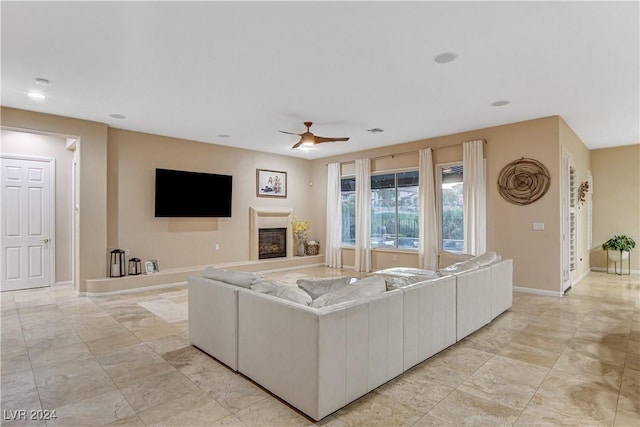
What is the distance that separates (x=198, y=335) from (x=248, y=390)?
40.9 inches

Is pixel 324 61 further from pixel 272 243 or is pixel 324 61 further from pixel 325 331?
pixel 272 243

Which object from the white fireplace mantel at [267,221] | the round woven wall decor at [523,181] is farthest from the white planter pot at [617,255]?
the white fireplace mantel at [267,221]

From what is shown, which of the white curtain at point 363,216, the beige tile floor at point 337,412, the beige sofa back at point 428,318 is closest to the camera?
the beige tile floor at point 337,412

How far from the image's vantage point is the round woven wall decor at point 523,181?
5.55 m

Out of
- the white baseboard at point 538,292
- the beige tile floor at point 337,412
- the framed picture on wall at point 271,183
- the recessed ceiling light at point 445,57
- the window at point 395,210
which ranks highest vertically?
the recessed ceiling light at point 445,57

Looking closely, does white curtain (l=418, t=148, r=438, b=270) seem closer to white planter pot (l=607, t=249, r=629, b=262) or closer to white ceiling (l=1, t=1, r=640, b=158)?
white ceiling (l=1, t=1, r=640, b=158)

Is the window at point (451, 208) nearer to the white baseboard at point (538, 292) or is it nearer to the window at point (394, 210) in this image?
the window at point (394, 210)

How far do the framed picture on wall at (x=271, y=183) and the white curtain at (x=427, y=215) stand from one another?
3.60m

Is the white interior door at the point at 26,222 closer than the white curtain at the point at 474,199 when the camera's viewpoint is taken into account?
Yes

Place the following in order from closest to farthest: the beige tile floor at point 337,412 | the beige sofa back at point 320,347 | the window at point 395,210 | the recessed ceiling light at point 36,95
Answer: the beige sofa back at point 320,347 < the beige tile floor at point 337,412 < the recessed ceiling light at point 36,95 < the window at point 395,210

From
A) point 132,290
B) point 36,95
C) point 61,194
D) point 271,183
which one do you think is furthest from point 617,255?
point 61,194

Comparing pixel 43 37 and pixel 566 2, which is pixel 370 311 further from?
pixel 43 37

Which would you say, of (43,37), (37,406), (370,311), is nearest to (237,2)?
(43,37)

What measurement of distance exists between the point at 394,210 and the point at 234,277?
5.47m
